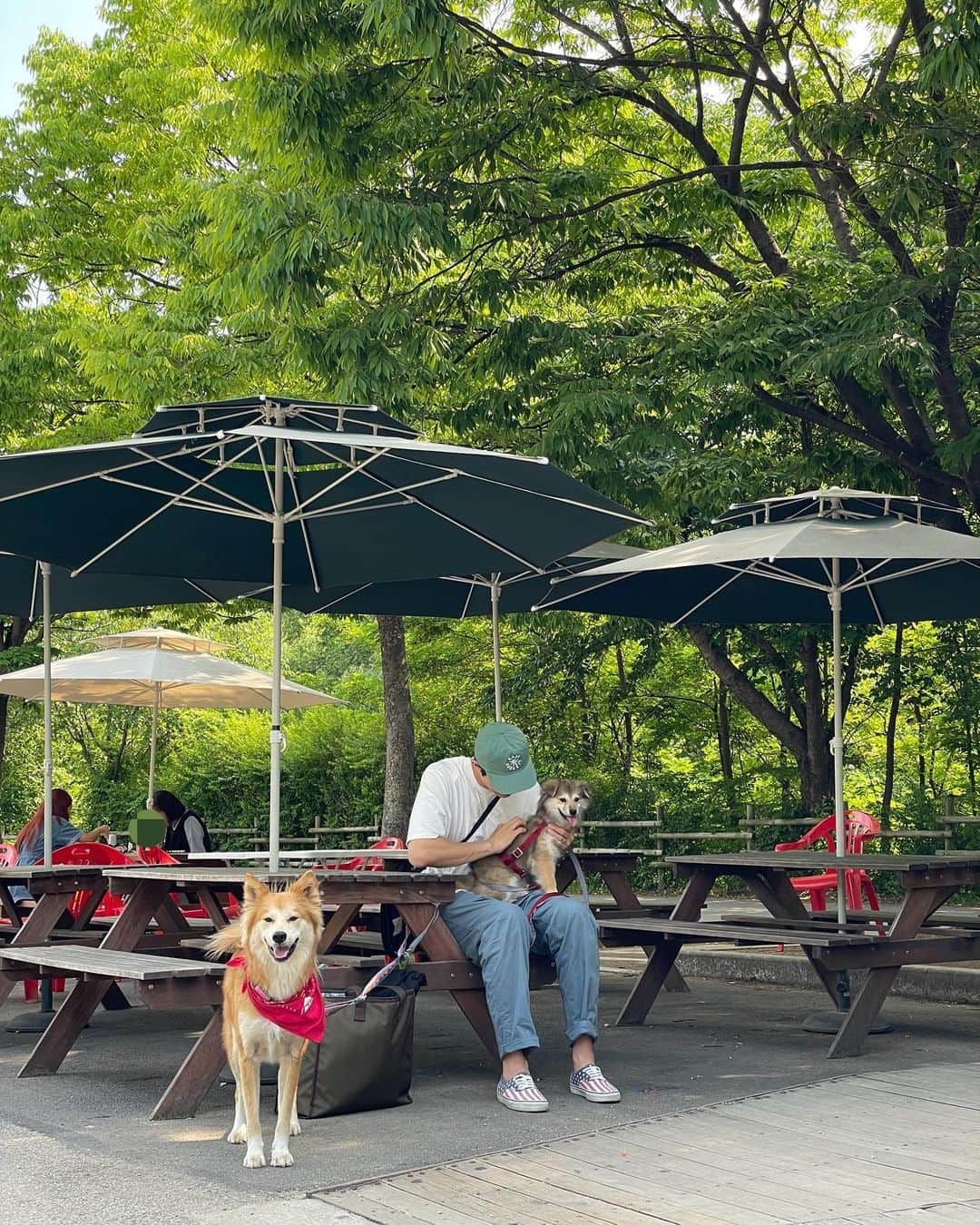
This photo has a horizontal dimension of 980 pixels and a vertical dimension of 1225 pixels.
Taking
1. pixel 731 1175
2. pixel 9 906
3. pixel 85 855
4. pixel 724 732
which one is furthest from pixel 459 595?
pixel 724 732

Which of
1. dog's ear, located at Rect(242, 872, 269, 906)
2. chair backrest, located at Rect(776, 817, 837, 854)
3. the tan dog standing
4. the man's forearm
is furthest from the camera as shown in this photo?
chair backrest, located at Rect(776, 817, 837, 854)

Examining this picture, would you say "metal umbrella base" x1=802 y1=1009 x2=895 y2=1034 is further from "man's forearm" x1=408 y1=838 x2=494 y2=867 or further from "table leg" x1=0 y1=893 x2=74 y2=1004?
"table leg" x1=0 y1=893 x2=74 y2=1004

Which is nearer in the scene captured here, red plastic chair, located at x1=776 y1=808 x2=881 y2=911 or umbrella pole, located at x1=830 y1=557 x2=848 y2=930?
umbrella pole, located at x1=830 y1=557 x2=848 y2=930

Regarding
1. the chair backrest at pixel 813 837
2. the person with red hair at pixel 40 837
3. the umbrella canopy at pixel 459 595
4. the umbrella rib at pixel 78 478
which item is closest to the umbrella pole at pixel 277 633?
the umbrella rib at pixel 78 478

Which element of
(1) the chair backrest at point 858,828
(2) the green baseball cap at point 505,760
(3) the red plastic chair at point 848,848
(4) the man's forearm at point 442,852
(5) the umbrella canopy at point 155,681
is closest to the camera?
(4) the man's forearm at point 442,852

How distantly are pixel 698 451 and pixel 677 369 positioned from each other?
11.3ft

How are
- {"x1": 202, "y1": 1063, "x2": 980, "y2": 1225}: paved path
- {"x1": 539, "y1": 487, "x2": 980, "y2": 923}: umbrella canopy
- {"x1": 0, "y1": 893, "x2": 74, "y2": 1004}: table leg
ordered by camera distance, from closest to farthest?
{"x1": 202, "y1": 1063, "x2": 980, "y2": 1225}: paved path, {"x1": 0, "y1": 893, "x2": 74, "y2": 1004}: table leg, {"x1": 539, "y1": 487, "x2": 980, "y2": 923}: umbrella canopy

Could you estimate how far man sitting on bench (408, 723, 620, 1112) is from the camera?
20.1ft

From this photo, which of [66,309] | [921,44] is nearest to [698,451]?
[921,44]

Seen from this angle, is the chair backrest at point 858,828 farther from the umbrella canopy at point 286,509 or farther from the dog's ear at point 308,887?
the dog's ear at point 308,887

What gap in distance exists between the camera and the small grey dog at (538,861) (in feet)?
22.3

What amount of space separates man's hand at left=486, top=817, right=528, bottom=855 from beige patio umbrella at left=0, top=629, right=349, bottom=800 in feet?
17.7

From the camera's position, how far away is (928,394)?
13.0 metres

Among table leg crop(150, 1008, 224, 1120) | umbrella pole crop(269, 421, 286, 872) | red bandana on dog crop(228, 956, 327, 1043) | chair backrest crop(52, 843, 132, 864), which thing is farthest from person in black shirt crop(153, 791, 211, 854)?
red bandana on dog crop(228, 956, 327, 1043)
